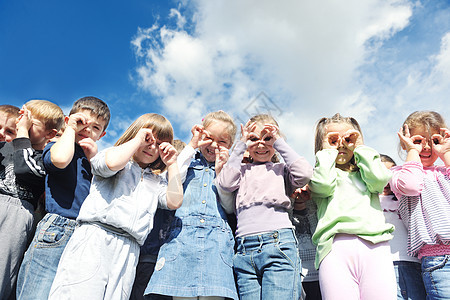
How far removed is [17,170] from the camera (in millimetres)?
3076

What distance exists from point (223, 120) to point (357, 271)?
2.10m

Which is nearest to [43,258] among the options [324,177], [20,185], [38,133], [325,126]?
[20,185]

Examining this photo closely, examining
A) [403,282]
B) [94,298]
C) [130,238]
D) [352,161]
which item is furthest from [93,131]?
[403,282]

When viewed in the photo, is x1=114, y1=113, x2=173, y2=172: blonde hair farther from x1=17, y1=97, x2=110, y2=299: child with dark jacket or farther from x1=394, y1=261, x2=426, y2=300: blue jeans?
x1=394, y1=261, x2=426, y2=300: blue jeans

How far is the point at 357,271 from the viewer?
295 cm

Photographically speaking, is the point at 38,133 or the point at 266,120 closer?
the point at 38,133

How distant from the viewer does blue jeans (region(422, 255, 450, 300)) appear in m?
2.89

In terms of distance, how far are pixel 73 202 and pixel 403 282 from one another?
3291 mm

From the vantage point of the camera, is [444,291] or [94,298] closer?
[94,298]

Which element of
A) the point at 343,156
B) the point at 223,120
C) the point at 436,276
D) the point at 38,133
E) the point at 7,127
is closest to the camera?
the point at 436,276

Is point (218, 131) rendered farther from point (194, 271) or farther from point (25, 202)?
point (25, 202)

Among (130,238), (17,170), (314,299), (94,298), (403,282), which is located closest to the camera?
(94,298)

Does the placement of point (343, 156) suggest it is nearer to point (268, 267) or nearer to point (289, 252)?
point (289, 252)

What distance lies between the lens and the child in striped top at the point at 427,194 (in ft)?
9.87
